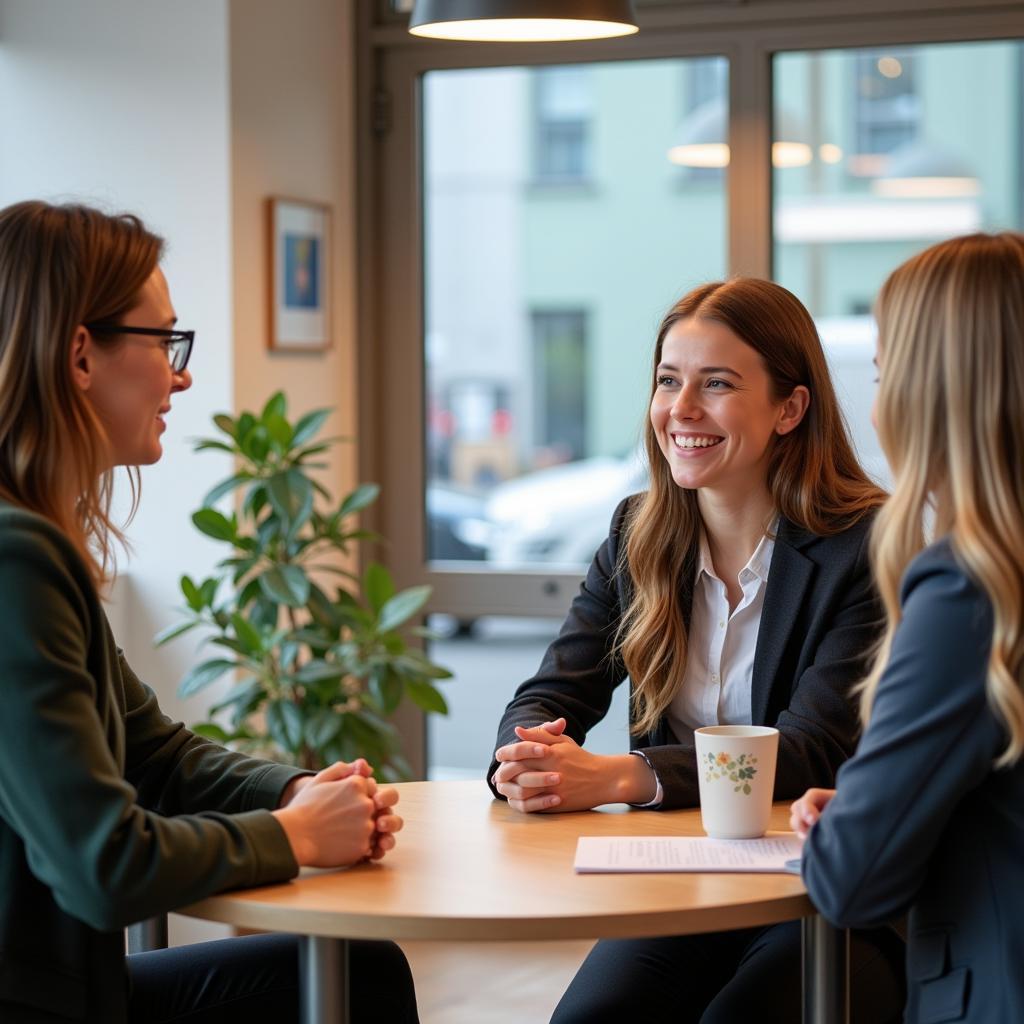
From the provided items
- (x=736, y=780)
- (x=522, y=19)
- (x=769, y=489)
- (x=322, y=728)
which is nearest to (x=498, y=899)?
(x=736, y=780)

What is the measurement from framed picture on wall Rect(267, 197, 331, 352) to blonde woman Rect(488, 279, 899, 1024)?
74.3 inches

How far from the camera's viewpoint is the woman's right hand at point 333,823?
1655 mm

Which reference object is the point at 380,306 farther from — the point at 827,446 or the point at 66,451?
the point at 66,451

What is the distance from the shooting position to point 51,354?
160 cm

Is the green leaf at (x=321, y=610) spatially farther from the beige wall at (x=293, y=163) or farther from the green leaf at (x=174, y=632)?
the beige wall at (x=293, y=163)

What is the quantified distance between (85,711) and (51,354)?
14.5 inches

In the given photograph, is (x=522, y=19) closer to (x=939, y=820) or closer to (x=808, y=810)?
(x=808, y=810)

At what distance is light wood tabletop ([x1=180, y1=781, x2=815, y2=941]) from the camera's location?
4.96ft

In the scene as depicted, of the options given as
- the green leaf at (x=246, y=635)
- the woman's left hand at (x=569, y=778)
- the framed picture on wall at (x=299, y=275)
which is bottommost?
the green leaf at (x=246, y=635)

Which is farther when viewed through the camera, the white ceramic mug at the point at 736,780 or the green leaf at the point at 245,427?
the green leaf at the point at 245,427

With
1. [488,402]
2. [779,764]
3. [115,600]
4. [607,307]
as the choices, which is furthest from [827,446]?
[488,402]

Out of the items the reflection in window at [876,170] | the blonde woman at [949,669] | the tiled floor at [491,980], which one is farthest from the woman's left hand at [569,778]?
the reflection in window at [876,170]

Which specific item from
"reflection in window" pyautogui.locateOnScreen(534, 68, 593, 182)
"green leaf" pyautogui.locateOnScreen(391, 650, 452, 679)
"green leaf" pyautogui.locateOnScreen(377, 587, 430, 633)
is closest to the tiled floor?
"green leaf" pyautogui.locateOnScreen(391, 650, 452, 679)

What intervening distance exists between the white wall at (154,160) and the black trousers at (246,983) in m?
2.10
